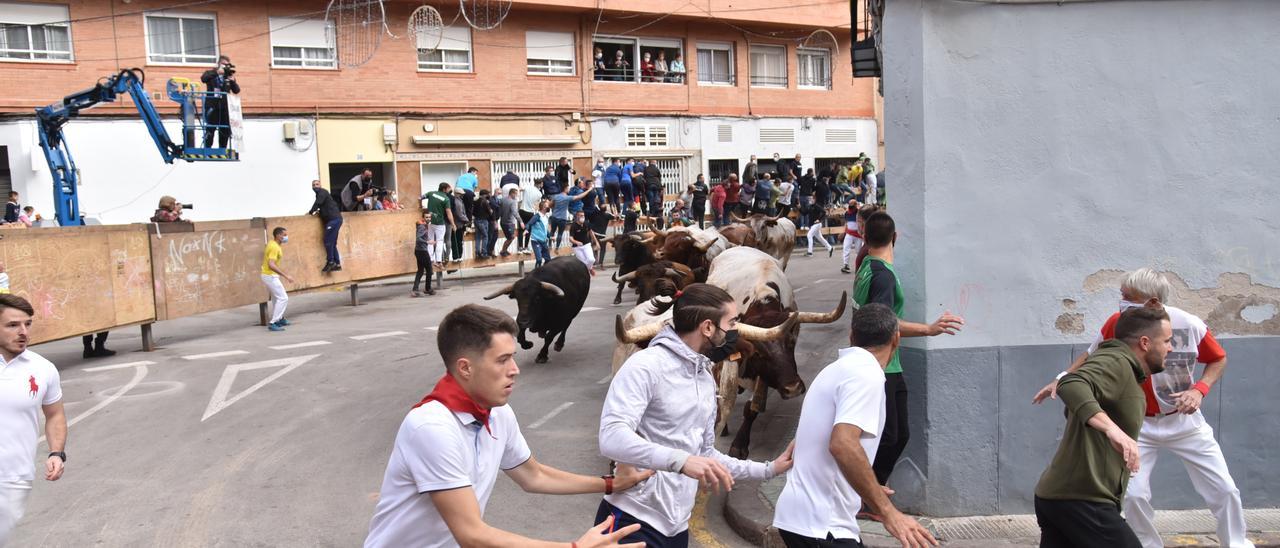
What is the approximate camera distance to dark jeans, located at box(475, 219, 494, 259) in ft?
71.3

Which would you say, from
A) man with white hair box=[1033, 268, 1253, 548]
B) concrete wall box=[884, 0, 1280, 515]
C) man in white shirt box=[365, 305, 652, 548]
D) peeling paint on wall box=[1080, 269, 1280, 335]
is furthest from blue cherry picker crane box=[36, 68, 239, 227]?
man with white hair box=[1033, 268, 1253, 548]

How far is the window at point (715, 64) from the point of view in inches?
1300

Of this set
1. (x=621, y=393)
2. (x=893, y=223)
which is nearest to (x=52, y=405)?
(x=621, y=393)

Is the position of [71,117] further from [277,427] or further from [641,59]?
[641,59]

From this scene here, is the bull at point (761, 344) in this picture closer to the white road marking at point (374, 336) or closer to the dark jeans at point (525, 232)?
the white road marking at point (374, 336)

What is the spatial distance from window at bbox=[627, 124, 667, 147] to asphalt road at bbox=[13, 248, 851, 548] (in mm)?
15043

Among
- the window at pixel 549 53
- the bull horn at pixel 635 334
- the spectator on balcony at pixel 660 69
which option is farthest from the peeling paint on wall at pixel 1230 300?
the spectator on balcony at pixel 660 69

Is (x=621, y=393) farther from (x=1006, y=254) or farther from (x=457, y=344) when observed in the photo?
(x=1006, y=254)

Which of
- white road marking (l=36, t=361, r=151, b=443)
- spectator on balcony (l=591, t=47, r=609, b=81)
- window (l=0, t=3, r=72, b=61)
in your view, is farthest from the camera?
spectator on balcony (l=591, t=47, r=609, b=81)

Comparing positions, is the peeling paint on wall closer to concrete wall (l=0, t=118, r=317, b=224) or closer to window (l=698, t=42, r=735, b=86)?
concrete wall (l=0, t=118, r=317, b=224)

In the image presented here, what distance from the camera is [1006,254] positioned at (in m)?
6.96

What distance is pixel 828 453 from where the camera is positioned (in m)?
4.32

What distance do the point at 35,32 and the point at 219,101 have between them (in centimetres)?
641

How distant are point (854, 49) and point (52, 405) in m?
9.09
